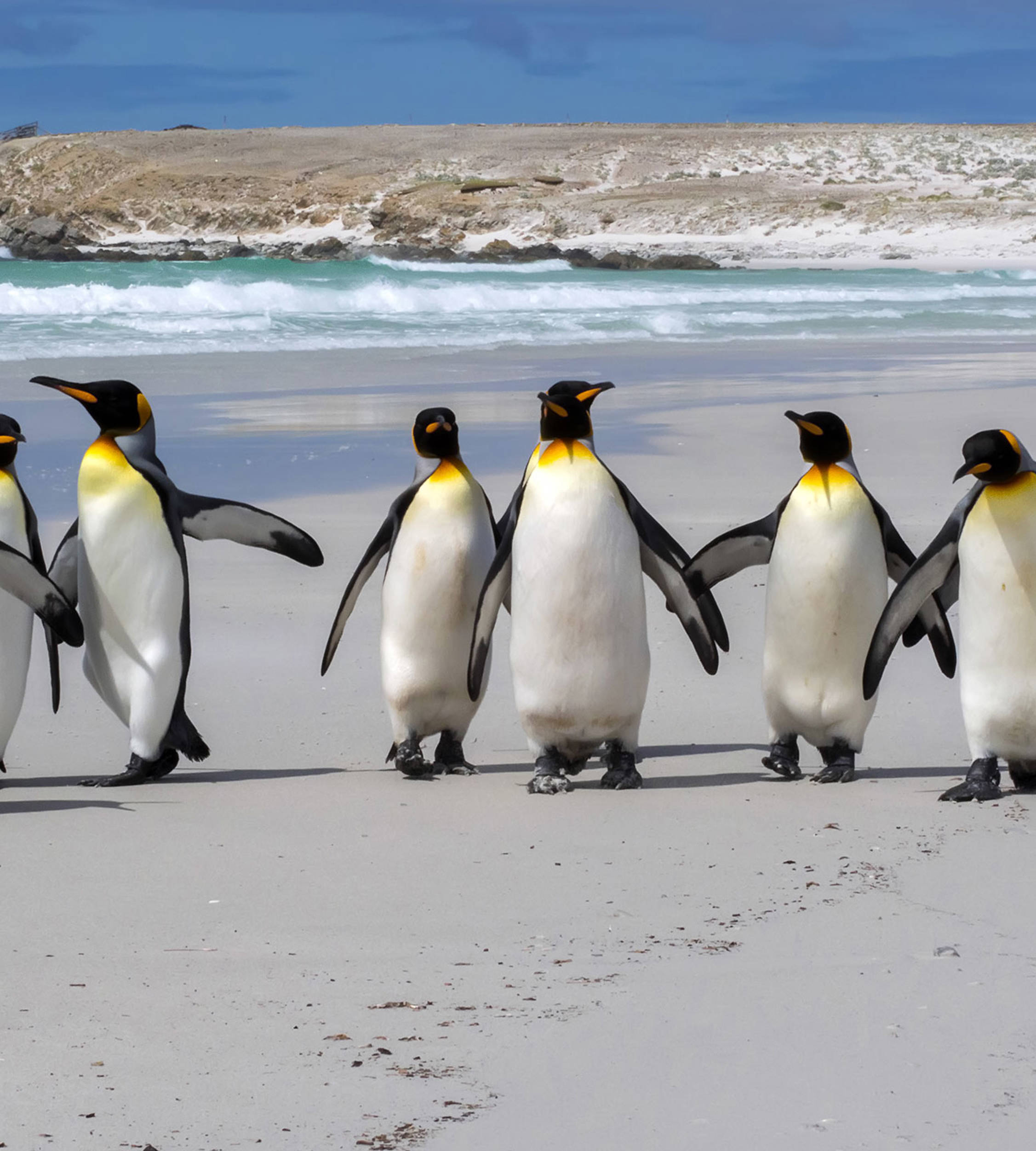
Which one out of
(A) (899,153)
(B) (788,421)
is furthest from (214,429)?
(A) (899,153)

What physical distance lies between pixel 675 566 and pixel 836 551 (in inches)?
16.7

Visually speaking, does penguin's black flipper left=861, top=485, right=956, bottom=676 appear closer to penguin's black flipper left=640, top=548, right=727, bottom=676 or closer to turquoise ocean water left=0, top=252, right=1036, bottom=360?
penguin's black flipper left=640, top=548, right=727, bottom=676

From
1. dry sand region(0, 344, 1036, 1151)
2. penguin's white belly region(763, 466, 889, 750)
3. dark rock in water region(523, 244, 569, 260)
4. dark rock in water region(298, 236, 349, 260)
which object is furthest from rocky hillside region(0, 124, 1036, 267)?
penguin's white belly region(763, 466, 889, 750)

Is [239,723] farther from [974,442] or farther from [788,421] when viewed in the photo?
[788,421]

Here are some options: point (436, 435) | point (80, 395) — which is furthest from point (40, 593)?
point (436, 435)

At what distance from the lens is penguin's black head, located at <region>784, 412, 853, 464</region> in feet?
14.9

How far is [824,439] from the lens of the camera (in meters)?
4.54

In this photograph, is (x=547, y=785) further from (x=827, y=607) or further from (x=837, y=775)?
(x=827, y=607)

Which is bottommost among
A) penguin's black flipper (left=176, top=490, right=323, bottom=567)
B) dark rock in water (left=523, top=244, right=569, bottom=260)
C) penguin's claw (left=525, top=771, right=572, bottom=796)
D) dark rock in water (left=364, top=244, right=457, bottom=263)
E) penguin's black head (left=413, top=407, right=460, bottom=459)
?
penguin's claw (left=525, top=771, right=572, bottom=796)

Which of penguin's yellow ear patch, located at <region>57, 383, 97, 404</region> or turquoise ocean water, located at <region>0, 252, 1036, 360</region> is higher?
turquoise ocean water, located at <region>0, 252, 1036, 360</region>

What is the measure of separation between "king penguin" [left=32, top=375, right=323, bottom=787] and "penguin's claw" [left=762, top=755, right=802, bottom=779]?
1.36 metres

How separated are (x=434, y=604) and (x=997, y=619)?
1.46 metres

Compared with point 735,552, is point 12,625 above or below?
below

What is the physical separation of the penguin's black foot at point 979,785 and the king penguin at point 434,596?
127 centimetres
